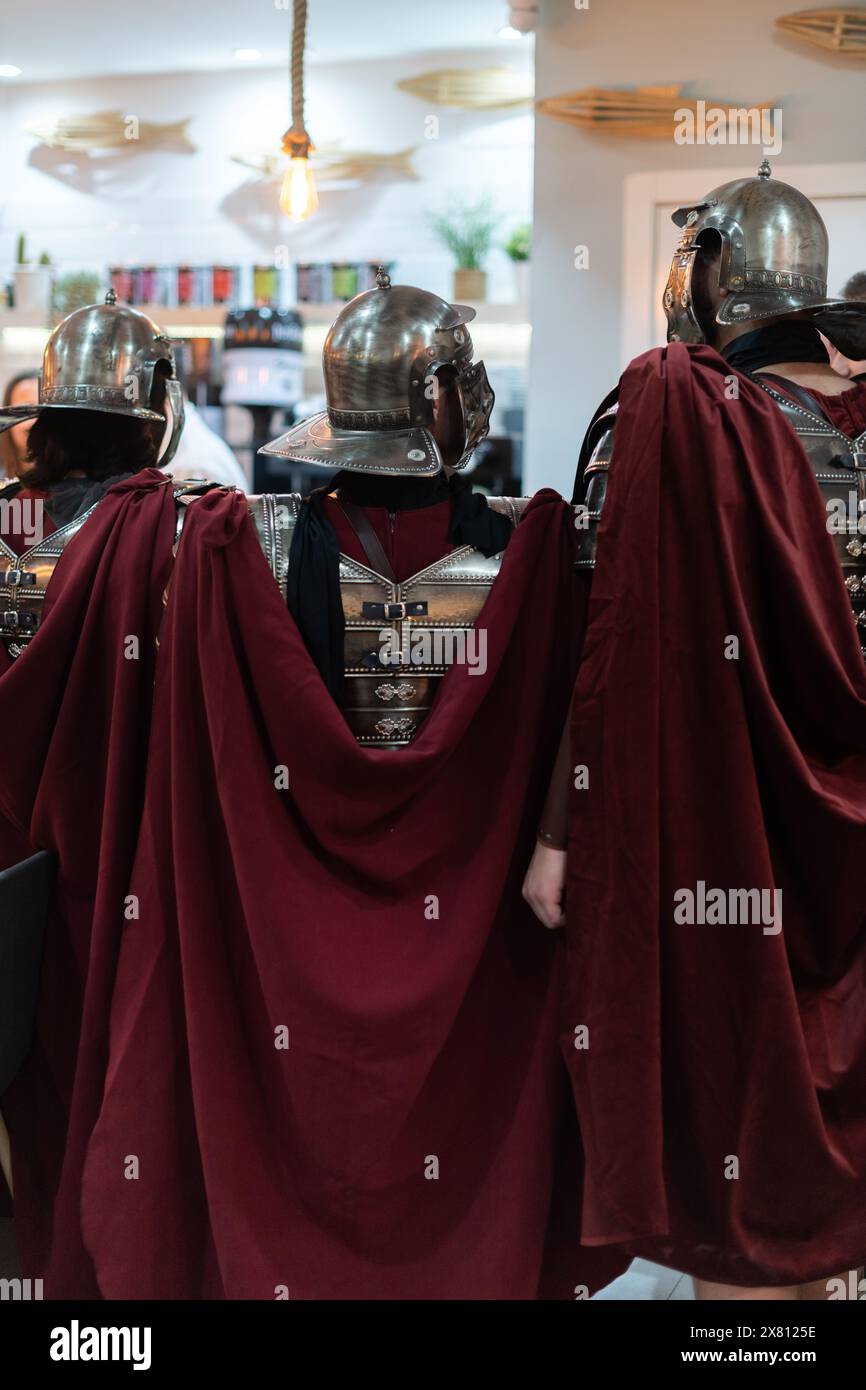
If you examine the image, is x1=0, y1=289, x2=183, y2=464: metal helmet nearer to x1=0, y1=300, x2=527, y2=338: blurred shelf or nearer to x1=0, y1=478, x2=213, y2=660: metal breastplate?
x1=0, y1=478, x2=213, y2=660: metal breastplate

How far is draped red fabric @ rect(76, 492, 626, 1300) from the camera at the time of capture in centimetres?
184

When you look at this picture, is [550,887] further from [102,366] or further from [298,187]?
[298,187]

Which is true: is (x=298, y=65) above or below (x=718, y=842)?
above

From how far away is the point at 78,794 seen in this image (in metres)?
2.04

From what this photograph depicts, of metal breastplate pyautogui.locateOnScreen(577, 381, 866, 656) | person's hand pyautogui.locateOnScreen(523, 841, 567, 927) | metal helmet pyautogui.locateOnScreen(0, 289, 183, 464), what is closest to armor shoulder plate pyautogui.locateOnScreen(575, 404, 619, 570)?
metal breastplate pyautogui.locateOnScreen(577, 381, 866, 656)

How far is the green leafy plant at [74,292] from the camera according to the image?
5660 millimetres

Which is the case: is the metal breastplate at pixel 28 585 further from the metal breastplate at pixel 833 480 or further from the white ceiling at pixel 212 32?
the white ceiling at pixel 212 32

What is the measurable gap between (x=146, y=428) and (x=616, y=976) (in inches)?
56.2

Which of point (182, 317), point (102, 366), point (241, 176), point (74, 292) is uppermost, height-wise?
point (241, 176)

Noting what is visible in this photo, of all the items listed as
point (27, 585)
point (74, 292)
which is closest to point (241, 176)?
point (74, 292)

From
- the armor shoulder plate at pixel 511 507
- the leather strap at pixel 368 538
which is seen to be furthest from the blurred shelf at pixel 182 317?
the leather strap at pixel 368 538

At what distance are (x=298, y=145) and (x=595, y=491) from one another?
2.28m

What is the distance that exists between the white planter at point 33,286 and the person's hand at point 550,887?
15.5ft
